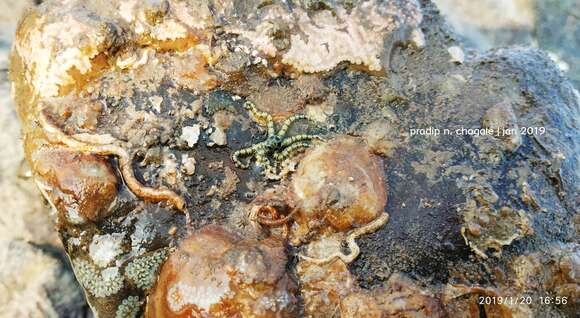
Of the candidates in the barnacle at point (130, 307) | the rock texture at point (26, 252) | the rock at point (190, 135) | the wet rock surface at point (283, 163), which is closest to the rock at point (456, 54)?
the wet rock surface at point (283, 163)

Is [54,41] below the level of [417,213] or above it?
above

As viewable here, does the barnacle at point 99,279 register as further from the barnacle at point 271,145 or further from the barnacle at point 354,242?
the barnacle at point 354,242

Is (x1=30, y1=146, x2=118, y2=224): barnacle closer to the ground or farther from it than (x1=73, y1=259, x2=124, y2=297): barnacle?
farther from it

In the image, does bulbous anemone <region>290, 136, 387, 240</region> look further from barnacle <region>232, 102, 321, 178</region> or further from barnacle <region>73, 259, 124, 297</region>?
barnacle <region>73, 259, 124, 297</region>

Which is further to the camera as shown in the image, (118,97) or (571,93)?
(571,93)

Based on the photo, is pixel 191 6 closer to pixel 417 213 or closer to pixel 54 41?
pixel 54 41

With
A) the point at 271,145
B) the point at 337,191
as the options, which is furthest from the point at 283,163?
the point at 337,191

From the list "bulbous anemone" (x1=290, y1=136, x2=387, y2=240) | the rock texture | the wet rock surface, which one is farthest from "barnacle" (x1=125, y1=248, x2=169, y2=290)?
"bulbous anemone" (x1=290, y1=136, x2=387, y2=240)

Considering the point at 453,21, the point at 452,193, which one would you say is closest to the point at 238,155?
the point at 452,193
